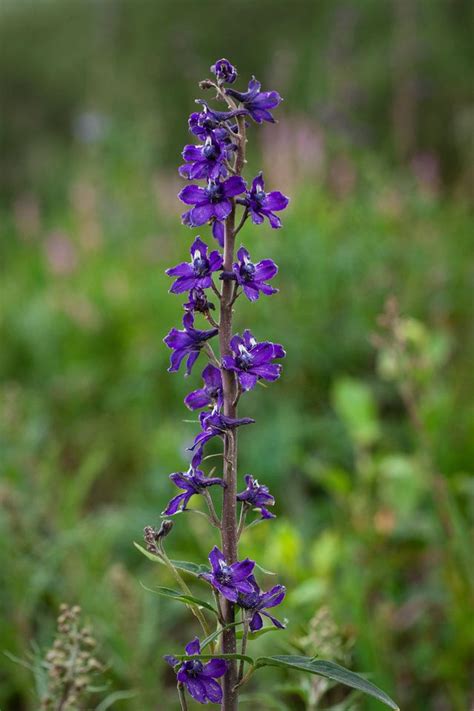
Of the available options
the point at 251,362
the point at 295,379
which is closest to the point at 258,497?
the point at 251,362

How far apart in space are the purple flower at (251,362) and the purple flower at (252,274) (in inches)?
3.1

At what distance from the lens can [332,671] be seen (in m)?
1.15

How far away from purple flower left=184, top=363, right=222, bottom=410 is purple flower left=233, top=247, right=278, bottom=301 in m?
0.14

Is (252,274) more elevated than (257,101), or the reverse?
(257,101)

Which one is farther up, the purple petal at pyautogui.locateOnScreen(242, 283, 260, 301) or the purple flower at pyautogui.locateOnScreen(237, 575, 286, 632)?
the purple petal at pyautogui.locateOnScreen(242, 283, 260, 301)

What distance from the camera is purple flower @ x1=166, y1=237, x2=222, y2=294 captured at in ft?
4.09

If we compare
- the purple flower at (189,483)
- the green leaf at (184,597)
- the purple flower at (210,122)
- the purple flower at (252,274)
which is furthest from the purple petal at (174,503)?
the purple flower at (210,122)

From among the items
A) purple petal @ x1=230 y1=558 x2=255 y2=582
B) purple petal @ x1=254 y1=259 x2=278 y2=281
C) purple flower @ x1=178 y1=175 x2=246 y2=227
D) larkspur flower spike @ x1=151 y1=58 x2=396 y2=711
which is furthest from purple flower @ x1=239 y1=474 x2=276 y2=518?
purple flower @ x1=178 y1=175 x2=246 y2=227

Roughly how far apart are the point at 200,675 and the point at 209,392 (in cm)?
45

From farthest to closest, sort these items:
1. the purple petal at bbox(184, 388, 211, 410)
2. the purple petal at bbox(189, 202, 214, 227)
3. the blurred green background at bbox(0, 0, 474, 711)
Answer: the blurred green background at bbox(0, 0, 474, 711) < the purple petal at bbox(184, 388, 211, 410) < the purple petal at bbox(189, 202, 214, 227)

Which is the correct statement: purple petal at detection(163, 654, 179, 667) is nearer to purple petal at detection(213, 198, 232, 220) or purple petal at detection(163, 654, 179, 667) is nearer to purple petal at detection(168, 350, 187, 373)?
purple petal at detection(168, 350, 187, 373)

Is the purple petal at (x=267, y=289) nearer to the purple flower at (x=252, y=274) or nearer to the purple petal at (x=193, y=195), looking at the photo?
the purple flower at (x=252, y=274)

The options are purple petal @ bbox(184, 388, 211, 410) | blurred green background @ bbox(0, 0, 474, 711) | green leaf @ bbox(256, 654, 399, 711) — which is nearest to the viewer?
green leaf @ bbox(256, 654, 399, 711)

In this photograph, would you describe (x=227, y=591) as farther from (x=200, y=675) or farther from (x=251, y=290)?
(x=251, y=290)
